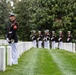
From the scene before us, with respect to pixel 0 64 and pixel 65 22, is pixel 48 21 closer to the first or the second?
pixel 65 22

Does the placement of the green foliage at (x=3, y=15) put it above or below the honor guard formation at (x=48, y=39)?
above

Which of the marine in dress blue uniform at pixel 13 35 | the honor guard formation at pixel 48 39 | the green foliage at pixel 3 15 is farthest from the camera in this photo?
the green foliage at pixel 3 15

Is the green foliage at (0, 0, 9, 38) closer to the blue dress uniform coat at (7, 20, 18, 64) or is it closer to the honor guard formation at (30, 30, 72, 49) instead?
the honor guard formation at (30, 30, 72, 49)

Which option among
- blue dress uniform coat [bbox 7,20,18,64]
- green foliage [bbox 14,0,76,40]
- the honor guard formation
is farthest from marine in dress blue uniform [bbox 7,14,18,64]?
green foliage [bbox 14,0,76,40]

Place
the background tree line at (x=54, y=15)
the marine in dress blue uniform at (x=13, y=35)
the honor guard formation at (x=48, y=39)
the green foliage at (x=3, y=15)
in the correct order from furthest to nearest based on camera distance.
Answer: the green foliage at (x=3, y=15) < the background tree line at (x=54, y=15) < the honor guard formation at (x=48, y=39) < the marine in dress blue uniform at (x=13, y=35)

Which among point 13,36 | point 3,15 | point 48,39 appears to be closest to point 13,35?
point 13,36

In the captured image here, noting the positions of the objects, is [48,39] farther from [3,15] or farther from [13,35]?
[13,35]

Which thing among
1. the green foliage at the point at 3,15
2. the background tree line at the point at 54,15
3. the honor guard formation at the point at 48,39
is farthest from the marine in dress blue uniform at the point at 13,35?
the green foliage at the point at 3,15

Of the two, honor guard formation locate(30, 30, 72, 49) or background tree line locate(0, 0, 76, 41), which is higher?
background tree line locate(0, 0, 76, 41)

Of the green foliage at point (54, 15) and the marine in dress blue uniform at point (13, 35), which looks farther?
the green foliage at point (54, 15)

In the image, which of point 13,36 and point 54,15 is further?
point 54,15

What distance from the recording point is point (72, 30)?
203 feet

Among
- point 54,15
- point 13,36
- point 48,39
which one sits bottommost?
point 48,39

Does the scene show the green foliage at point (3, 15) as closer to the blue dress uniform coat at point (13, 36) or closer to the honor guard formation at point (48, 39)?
the honor guard formation at point (48, 39)
